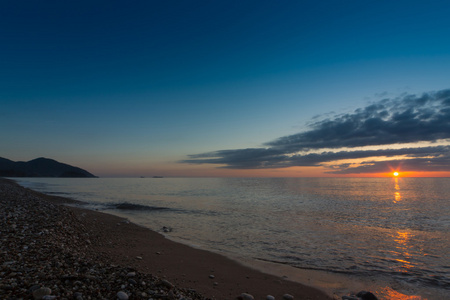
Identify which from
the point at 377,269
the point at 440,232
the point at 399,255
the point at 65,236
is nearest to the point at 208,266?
the point at 65,236

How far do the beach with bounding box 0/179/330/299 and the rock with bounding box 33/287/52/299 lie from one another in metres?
0.02

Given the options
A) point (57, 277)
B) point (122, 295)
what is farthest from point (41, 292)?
point (122, 295)

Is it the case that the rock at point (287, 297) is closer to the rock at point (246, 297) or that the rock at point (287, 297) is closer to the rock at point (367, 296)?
the rock at point (246, 297)

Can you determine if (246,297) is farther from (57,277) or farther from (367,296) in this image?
(57,277)

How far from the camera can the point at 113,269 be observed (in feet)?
24.2

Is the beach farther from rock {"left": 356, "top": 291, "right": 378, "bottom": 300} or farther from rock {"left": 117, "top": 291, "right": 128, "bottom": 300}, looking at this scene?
rock {"left": 356, "top": 291, "right": 378, "bottom": 300}

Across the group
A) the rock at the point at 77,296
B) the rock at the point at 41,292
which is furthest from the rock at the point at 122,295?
the rock at the point at 41,292

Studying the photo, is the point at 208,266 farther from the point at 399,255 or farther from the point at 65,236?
the point at 399,255

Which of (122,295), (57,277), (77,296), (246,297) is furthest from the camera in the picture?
(246,297)

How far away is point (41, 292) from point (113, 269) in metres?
2.60

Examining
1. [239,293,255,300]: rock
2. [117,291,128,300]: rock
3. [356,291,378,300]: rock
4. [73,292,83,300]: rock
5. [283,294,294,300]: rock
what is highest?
[73,292,83,300]: rock

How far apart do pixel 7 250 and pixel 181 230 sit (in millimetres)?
13202

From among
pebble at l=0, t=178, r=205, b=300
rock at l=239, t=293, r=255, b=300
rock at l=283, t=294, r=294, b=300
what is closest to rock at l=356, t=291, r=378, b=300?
rock at l=283, t=294, r=294, b=300

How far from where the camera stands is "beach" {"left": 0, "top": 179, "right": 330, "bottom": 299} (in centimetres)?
569
